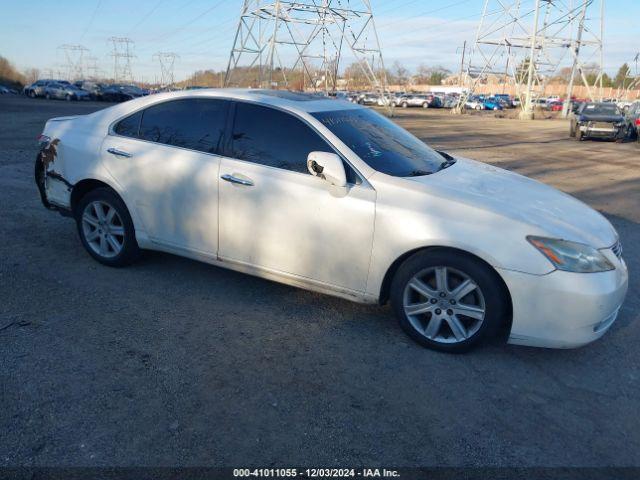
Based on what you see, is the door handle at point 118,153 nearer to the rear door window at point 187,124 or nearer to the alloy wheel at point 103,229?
the rear door window at point 187,124

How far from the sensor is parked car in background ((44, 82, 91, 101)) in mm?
50844

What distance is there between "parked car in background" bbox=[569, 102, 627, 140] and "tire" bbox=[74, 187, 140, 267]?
70.8 ft

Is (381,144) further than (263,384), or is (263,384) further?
(381,144)

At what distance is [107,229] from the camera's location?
472 cm

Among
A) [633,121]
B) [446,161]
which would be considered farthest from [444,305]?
[633,121]

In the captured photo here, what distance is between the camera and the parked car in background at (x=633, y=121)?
22.1 metres

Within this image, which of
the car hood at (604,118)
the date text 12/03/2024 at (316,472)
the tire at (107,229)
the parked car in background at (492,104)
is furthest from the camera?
the parked car in background at (492,104)

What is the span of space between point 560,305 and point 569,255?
0.32m

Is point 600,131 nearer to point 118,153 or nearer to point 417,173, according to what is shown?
point 417,173

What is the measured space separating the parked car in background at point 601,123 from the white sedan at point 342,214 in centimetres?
1970

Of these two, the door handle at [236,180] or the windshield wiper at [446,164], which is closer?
the door handle at [236,180]

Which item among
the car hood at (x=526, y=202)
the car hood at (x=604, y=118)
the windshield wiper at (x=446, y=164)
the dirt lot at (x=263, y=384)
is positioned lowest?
the dirt lot at (x=263, y=384)

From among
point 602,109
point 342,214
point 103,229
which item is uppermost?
point 602,109

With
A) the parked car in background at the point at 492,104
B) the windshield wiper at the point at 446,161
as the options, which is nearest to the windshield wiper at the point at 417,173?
the windshield wiper at the point at 446,161
